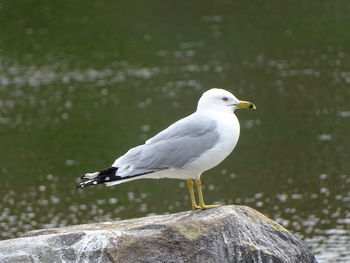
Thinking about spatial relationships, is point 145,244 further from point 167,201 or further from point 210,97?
point 167,201

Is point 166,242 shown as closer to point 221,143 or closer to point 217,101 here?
point 221,143

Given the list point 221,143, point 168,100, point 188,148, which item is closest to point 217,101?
point 221,143

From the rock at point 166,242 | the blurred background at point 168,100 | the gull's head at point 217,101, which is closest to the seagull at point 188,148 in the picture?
the gull's head at point 217,101

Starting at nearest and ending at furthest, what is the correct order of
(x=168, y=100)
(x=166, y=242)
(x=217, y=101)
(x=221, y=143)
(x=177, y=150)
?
(x=166, y=242) < (x=221, y=143) < (x=177, y=150) < (x=217, y=101) < (x=168, y=100)

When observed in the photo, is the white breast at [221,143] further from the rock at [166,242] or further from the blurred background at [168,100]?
the blurred background at [168,100]

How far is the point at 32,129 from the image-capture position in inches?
1031

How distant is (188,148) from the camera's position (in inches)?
419

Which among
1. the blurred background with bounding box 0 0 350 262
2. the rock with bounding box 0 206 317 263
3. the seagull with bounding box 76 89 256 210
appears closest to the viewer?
the rock with bounding box 0 206 317 263

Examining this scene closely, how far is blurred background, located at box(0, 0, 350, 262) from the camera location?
19156mm

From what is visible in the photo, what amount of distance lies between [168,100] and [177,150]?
1728cm

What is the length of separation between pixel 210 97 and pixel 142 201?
906 centimetres

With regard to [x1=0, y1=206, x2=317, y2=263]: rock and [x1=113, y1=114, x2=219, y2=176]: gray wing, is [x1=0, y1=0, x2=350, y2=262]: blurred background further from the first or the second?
[x1=113, y1=114, x2=219, y2=176]: gray wing

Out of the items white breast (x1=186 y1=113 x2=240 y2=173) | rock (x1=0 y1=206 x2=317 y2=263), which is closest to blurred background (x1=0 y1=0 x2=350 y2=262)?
rock (x1=0 y1=206 x2=317 y2=263)

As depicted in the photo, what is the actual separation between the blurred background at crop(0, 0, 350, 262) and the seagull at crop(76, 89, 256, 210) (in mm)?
5878
